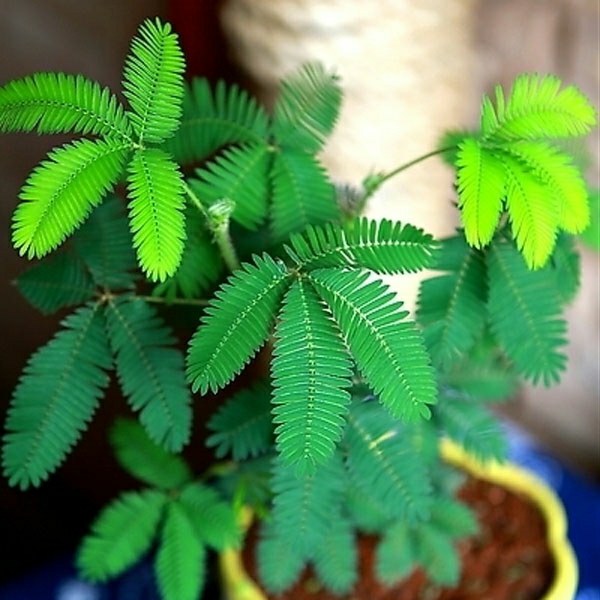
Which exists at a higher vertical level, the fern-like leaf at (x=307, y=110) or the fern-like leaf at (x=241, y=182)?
the fern-like leaf at (x=307, y=110)

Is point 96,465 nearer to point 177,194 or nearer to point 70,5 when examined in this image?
point 70,5

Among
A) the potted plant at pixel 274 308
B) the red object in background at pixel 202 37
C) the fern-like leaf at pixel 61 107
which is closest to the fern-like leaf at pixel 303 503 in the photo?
the potted plant at pixel 274 308

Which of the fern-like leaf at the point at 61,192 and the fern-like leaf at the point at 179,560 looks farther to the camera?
the fern-like leaf at the point at 179,560

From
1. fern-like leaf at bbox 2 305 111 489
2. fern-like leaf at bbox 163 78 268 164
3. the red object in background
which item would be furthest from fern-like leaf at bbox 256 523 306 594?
the red object in background

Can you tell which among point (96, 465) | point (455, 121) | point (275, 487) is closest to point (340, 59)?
point (455, 121)

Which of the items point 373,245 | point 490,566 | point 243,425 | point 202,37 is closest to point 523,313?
point 373,245

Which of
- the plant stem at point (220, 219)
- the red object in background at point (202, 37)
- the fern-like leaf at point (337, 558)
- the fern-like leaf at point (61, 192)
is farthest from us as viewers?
the red object in background at point (202, 37)

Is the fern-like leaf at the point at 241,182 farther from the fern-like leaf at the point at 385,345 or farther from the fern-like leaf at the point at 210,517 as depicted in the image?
the fern-like leaf at the point at 210,517

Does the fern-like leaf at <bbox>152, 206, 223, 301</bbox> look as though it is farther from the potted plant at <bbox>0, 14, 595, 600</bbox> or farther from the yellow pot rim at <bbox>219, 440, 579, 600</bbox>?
the yellow pot rim at <bbox>219, 440, 579, 600</bbox>
